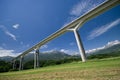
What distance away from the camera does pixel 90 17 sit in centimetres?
2927

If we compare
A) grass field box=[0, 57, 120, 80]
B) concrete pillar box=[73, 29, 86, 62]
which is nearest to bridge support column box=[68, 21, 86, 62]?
concrete pillar box=[73, 29, 86, 62]

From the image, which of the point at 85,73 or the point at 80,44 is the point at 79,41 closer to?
the point at 80,44

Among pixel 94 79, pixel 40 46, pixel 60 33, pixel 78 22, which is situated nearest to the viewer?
pixel 94 79

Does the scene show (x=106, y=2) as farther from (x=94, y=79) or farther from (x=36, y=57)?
(x=36, y=57)

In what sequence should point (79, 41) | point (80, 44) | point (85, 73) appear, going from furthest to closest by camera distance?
1. point (79, 41)
2. point (80, 44)
3. point (85, 73)

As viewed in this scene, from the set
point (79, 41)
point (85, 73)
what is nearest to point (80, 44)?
point (79, 41)

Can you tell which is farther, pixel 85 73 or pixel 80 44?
pixel 80 44

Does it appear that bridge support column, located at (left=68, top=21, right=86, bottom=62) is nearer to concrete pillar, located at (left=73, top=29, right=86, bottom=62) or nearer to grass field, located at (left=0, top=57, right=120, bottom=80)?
concrete pillar, located at (left=73, top=29, right=86, bottom=62)

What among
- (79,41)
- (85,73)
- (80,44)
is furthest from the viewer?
(79,41)

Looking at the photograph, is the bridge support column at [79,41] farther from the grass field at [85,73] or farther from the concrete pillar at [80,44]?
the grass field at [85,73]

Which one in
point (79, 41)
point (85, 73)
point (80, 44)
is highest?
point (79, 41)

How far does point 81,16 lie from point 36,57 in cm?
3178

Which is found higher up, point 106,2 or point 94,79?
point 106,2

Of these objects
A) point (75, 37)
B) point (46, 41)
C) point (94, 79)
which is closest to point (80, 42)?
point (75, 37)
